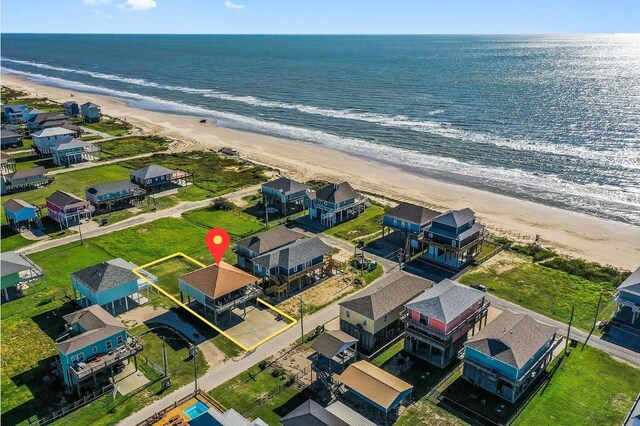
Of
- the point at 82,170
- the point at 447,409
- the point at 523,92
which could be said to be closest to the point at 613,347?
the point at 447,409

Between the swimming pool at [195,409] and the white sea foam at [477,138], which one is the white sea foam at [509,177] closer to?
the white sea foam at [477,138]

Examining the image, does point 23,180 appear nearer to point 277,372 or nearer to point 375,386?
point 277,372

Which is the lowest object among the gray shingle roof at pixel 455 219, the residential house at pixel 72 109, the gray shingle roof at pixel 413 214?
the gray shingle roof at pixel 413 214

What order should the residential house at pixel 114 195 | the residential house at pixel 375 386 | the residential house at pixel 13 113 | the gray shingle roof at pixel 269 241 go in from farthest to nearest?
the residential house at pixel 13 113, the residential house at pixel 114 195, the gray shingle roof at pixel 269 241, the residential house at pixel 375 386

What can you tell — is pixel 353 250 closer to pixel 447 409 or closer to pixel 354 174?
pixel 447 409

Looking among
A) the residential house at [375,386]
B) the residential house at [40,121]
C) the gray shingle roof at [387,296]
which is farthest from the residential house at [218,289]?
the residential house at [40,121]

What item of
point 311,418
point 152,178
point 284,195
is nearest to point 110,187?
point 152,178
